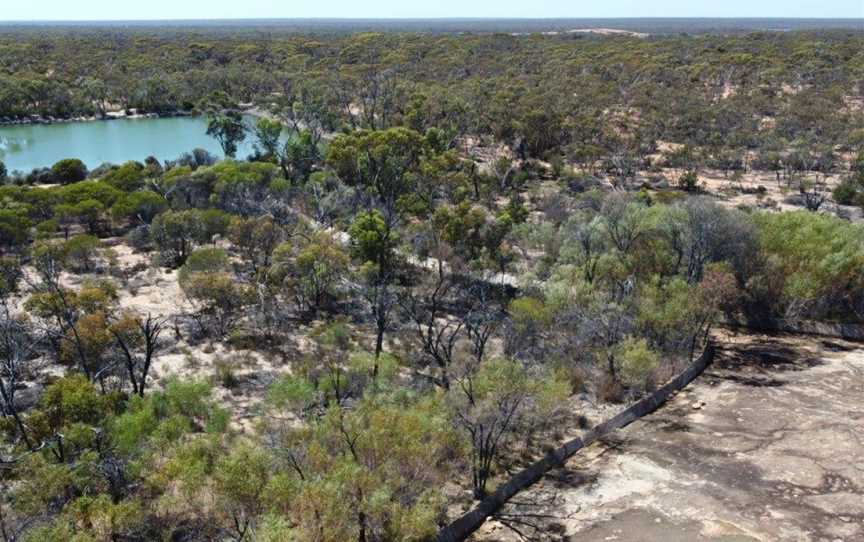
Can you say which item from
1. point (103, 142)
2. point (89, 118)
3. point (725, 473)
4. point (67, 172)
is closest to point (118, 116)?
point (89, 118)

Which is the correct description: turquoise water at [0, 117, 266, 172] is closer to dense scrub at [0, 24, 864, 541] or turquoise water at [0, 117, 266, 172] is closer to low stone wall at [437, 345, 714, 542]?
dense scrub at [0, 24, 864, 541]

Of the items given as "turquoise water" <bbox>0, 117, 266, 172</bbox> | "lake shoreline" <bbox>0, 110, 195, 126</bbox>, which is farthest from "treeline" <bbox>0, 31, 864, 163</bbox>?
"turquoise water" <bbox>0, 117, 266, 172</bbox>

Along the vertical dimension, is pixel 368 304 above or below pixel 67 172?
below

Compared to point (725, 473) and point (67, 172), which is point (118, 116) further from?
point (725, 473)

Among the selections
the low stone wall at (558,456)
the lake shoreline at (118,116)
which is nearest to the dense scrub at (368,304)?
the low stone wall at (558,456)

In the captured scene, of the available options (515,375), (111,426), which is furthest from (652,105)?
Answer: (111,426)

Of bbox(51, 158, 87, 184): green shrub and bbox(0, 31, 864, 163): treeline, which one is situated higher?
bbox(0, 31, 864, 163): treeline
